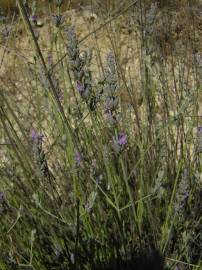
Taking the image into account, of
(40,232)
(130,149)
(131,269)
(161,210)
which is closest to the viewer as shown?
(131,269)

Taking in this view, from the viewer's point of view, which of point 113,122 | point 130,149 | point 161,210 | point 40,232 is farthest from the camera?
point 130,149

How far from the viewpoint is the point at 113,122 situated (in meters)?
0.89

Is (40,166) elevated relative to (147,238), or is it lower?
elevated

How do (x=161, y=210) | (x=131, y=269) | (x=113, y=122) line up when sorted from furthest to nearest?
(x=161, y=210), (x=131, y=269), (x=113, y=122)

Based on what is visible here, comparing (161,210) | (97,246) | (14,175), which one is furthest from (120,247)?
(14,175)

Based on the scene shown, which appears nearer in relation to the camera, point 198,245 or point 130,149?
point 198,245

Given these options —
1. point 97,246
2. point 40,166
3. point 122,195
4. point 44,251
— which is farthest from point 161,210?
point 40,166

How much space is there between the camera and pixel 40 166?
0.95 meters

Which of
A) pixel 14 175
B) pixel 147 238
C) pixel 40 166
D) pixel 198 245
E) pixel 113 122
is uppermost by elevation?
pixel 113 122

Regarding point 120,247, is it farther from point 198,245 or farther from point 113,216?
point 198,245

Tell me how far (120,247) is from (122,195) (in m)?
0.16

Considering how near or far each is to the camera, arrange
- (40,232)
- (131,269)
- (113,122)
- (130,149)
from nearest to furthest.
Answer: (113,122), (131,269), (40,232), (130,149)

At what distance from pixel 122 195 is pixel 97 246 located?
0.17 meters

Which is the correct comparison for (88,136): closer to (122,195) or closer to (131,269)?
(122,195)
